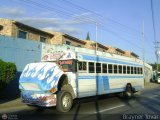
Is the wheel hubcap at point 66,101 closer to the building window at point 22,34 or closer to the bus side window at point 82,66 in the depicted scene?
the bus side window at point 82,66

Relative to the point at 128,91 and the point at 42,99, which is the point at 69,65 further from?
the point at 128,91

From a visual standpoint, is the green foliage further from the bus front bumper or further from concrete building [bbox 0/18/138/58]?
concrete building [bbox 0/18/138/58]

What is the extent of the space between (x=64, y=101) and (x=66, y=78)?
1112 mm

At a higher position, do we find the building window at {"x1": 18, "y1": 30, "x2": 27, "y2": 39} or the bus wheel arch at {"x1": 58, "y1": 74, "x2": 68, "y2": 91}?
the building window at {"x1": 18, "y1": 30, "x2": 27, "y2": 39}

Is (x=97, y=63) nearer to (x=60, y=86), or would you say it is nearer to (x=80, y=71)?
(x=80, y=71)

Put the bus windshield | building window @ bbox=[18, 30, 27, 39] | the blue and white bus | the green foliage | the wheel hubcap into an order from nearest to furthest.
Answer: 1. the blue and white bus
2. the wheel hubcap
3. the bus windshield
4. the green foliage
5. building window @ bbox=[18, 30, 27, 39]

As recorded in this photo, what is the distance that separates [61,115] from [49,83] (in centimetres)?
146

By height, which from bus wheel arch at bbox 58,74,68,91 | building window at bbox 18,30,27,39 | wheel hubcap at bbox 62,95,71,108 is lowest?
wheel hubcap at bbox 62,95,71,108

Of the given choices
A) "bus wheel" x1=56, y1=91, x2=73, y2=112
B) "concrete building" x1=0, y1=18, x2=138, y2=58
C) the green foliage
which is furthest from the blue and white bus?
"concrete building" x1=0, y1=18, x2=138, y2=58

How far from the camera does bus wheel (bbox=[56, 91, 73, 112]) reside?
13.1 m

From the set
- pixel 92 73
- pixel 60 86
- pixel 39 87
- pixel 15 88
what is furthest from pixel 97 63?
pixel 15 88

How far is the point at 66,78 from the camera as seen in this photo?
14.0 metres

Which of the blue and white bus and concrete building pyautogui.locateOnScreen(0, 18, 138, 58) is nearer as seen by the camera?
the blue and white bus

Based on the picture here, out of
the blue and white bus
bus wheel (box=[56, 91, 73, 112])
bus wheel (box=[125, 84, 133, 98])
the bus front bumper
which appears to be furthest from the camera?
bus wheel (box=[125, 84, 133, 98])
